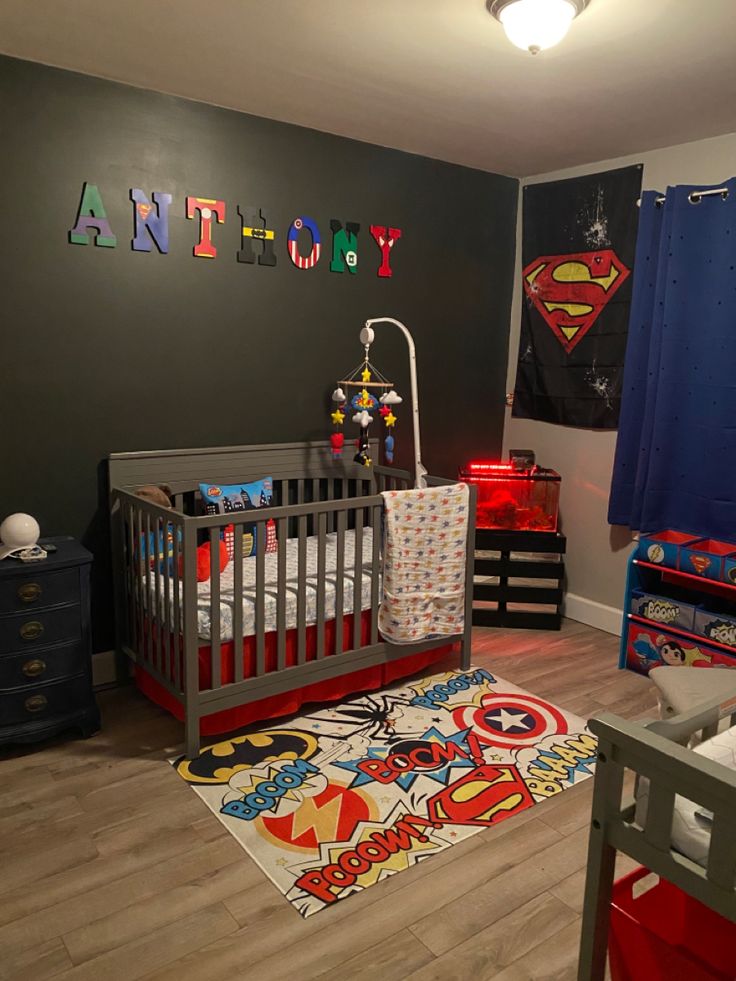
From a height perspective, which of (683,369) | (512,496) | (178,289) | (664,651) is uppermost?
(178,289)

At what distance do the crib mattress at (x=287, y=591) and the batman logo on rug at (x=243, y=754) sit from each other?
0.37 m

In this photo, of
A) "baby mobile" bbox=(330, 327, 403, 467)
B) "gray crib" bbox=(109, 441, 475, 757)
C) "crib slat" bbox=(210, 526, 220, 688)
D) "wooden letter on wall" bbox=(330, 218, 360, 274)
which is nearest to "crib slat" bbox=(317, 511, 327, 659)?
"gray crib" bbox=(109, 441, 475, 757)

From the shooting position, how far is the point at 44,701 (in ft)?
8.27

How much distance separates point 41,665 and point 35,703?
5.0 inches

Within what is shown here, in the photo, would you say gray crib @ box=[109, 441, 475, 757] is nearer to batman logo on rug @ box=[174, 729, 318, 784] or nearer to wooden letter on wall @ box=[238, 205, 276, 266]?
batman logo on rug @ box=[174, 729, 318, 784]

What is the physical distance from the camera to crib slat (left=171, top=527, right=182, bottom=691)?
8.20 ft

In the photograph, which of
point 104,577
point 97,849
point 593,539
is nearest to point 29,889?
point 97,849

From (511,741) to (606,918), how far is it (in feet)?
4.21

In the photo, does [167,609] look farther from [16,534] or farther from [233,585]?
[16,534]

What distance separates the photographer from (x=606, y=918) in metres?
1.40

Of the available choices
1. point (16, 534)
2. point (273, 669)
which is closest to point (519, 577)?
point (273, 669)

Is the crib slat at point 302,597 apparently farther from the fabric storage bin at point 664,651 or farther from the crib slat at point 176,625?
the fabric storage bin at point 664,651

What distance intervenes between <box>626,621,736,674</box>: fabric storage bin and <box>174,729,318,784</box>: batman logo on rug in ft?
5.01

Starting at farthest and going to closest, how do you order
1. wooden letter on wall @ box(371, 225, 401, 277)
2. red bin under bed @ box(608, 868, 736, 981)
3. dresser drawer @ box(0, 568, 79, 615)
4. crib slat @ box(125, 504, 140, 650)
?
1. wooden letter on wall @ box(371, 225, 401, 277)
2. crib slat @ box(125, 504, 140, 650)
3. dresser drawer @ box(0, 568, 79, 615)
4. red bin under bed @ box(608, 868, 736, 981)
